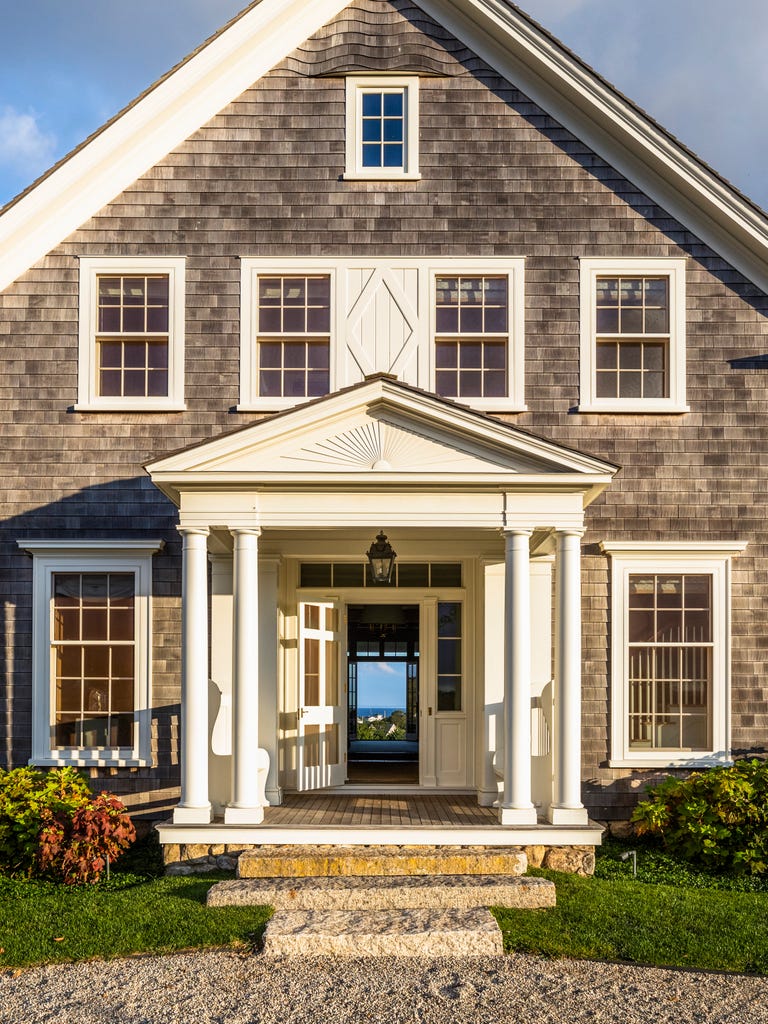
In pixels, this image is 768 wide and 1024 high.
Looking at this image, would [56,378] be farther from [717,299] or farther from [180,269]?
[717,299]

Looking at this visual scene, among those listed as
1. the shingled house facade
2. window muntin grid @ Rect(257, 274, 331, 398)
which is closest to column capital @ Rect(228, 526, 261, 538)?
the shingled house facade

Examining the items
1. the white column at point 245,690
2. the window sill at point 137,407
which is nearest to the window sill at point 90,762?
the white column at point 245,690

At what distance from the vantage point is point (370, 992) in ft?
20.1

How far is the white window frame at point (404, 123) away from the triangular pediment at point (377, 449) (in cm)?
336

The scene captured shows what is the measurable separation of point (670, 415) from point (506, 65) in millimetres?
4314

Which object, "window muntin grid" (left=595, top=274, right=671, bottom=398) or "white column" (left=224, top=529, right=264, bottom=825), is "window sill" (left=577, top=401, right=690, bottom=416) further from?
"white column" (left=224, top=529, right=264, bottom=825)

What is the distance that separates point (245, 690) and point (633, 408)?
205 inches

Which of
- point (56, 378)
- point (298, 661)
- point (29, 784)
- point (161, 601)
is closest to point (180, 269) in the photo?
point (56, 378)

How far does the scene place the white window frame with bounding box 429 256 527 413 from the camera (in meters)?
10.8

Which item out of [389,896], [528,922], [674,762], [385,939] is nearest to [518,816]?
[528,922]

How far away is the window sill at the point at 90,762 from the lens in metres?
10.5

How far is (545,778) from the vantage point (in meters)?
9.40

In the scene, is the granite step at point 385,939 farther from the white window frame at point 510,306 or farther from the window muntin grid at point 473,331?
the window muntin grid at point 473,331

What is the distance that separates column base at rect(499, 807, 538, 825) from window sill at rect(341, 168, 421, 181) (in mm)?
6776
